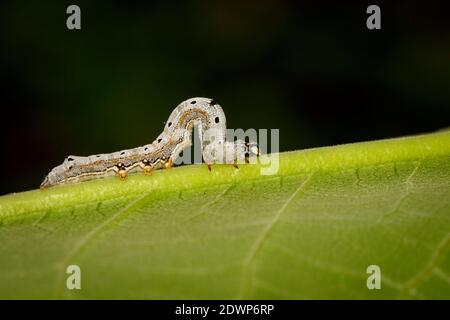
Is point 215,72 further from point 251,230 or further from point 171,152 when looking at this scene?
point 251,230

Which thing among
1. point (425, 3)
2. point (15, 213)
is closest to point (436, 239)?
point (15, 213)

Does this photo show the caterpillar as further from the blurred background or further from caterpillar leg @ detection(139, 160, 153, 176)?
the blurred background

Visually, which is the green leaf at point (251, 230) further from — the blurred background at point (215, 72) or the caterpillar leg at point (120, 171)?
the blurred background at point (215, 72)

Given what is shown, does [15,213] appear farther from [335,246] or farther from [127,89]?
[127,89]

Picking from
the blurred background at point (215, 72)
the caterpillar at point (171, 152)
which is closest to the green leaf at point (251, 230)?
the caterpillar at point (171, 152)

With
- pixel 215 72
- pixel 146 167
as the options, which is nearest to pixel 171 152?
pixel 146 167
